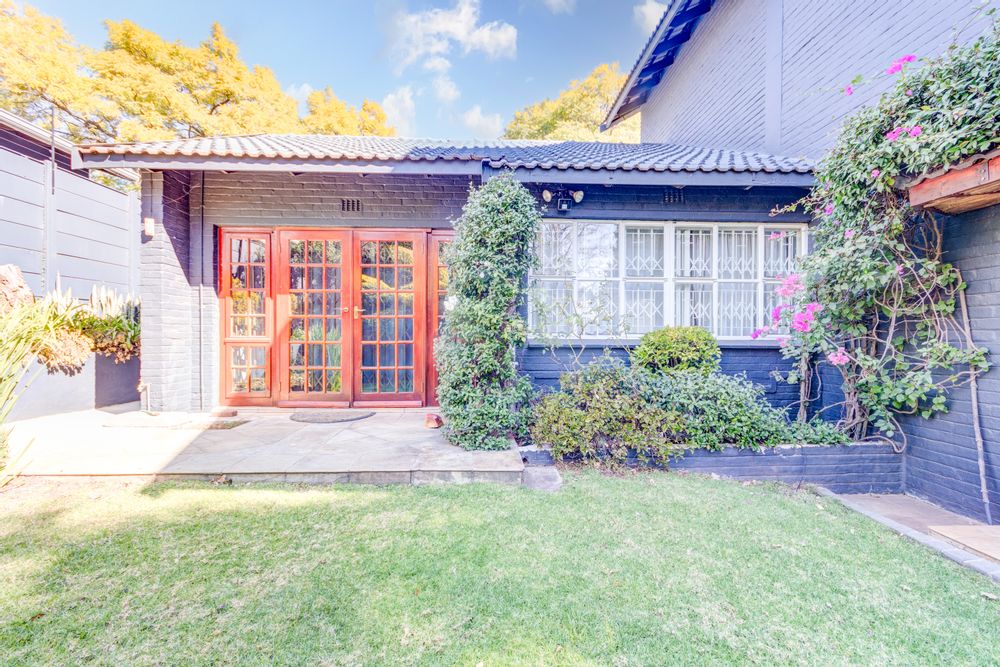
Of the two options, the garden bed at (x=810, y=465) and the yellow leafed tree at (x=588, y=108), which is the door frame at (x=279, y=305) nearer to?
the garden bed at (x=810, y=465)

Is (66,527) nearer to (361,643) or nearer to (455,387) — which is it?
(361,643)

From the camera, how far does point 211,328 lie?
17.5 ft

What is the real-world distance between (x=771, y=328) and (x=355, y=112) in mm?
16703

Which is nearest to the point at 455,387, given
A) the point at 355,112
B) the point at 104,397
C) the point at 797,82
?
the point at 104,397

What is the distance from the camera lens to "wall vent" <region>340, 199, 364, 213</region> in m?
5.35

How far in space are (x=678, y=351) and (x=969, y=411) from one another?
2.13 metres

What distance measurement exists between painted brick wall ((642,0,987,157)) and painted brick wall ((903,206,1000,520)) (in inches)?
63.9

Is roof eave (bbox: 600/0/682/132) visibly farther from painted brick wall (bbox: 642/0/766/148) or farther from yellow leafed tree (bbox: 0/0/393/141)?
yellow leafed tree (bbox: 0/0/393/141)

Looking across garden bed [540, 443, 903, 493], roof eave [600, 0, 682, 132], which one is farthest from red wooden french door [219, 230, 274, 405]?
roof eave [600, 0, 682, 132]

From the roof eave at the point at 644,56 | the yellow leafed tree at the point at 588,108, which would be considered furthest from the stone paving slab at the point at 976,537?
the yellow leafed tree at the point at 588,108

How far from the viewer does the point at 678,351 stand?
450 centimetres

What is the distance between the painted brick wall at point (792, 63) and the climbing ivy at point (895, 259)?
0.88 meters

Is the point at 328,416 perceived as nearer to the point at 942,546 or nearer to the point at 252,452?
the point at 252,452

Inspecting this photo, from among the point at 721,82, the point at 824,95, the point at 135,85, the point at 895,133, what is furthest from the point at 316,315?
the point at 135,85
